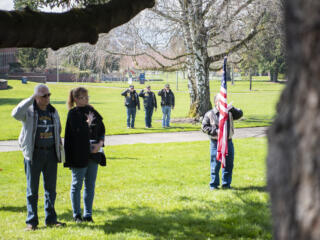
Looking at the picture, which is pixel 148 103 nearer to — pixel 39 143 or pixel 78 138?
pixel 78 138

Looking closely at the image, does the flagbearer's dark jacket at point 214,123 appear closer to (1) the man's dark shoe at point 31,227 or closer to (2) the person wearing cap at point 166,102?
(1) the man's dark shoe at point 31,227

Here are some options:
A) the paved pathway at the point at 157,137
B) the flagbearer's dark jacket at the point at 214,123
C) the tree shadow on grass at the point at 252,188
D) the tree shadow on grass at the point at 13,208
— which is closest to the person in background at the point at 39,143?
the tree shadow on grass at the point at 13,208

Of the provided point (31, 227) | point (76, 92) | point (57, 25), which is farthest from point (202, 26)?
point (57, 25)

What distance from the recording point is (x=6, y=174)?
10945mm

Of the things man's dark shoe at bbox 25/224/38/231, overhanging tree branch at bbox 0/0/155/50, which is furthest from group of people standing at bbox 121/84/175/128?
overhanging tree branch at bbox 0/0/155/50

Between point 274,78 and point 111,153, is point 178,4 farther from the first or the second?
point 274,78

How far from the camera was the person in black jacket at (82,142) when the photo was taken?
603 cm

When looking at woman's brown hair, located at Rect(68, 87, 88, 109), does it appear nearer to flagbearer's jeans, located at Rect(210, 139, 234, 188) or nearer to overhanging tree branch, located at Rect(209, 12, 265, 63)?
flagbearer's jeans, located at Rect(210, 139, 234, 188)

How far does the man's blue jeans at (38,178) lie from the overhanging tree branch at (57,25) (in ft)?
7.60

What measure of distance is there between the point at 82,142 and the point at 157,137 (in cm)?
1179

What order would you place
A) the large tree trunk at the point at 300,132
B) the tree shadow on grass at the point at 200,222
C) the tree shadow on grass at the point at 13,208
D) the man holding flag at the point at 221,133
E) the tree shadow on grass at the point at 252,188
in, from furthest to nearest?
the tree shadow on grass at the point at 252,188 → the man holding flag at the point at 221,133 → the tree shadow on grass at the point at 13,208 → the tree shadow on grass at the point at 200,222 → the large tree trunk at the point at 300,132

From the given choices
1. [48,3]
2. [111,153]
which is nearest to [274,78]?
[111,153]

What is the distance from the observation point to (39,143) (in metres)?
5.92

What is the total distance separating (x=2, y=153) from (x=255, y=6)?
41.5 feet
